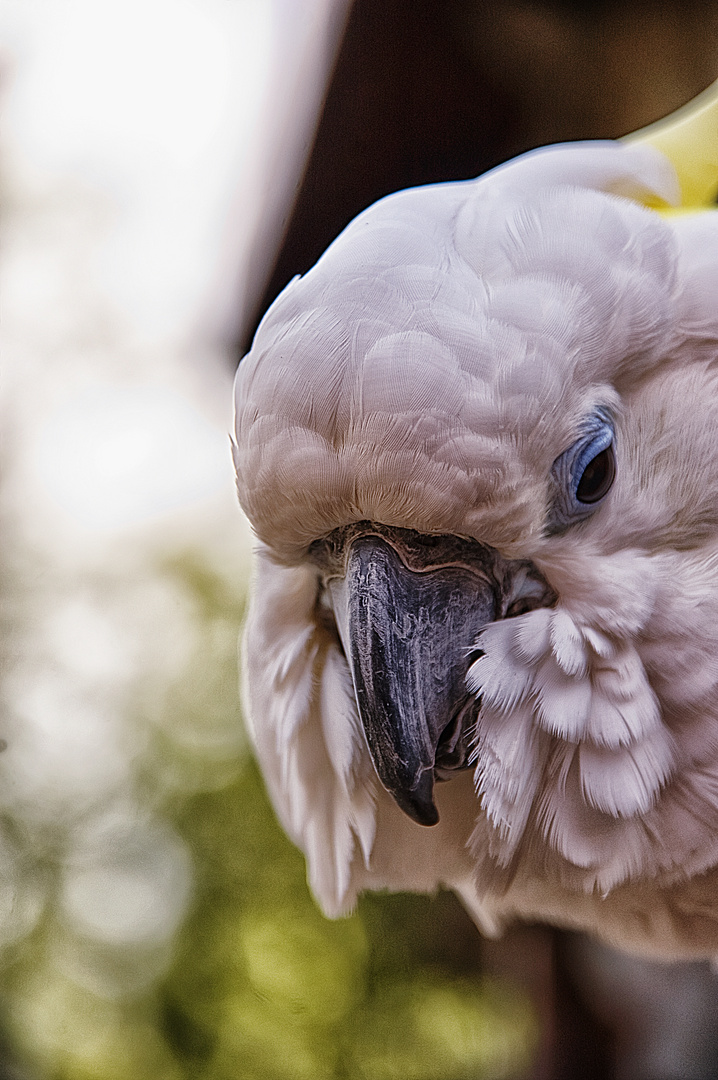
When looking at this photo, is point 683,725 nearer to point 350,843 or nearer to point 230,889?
point 350,843

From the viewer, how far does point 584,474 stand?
590 mm

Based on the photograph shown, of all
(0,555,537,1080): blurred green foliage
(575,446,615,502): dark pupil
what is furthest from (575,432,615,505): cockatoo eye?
(0,555,537,1080): blurred green foliage

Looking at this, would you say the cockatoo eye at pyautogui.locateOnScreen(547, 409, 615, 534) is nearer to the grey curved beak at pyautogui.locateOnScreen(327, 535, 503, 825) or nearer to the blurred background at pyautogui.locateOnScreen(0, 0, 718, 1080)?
the grey curved beak at pyautogui.locateOnScreen(327, 535, 503, 825)

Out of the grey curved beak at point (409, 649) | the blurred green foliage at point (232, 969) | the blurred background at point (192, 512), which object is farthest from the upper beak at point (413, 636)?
the blurred green foliage at point (232, 969)

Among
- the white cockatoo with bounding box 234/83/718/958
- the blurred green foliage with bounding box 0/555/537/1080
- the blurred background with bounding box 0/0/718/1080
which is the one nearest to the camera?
the white cockatoo with bounding box 234/83/718/958

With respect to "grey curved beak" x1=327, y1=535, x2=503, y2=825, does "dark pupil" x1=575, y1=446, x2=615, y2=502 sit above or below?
above

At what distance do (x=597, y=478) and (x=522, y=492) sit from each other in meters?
0.07

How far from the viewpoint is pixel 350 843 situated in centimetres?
79

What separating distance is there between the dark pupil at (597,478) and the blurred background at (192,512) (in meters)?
0.34

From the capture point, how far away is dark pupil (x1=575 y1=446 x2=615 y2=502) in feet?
1.95

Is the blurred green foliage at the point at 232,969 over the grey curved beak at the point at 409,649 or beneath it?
beneath

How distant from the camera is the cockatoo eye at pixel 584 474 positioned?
1.90ft

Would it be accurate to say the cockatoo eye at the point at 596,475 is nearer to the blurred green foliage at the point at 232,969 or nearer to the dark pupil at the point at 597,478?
the dark pupil at the point at 597,478

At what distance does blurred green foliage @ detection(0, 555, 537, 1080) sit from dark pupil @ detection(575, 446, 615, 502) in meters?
0.83
